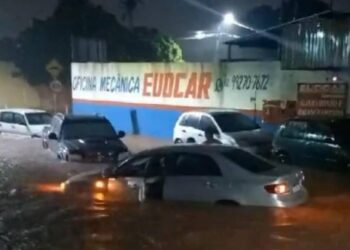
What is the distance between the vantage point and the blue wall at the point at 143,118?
31422mm

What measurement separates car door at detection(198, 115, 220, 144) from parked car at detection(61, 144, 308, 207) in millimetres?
8939

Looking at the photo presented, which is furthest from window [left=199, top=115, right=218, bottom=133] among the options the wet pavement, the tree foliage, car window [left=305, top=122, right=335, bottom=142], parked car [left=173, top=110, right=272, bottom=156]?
the tree foliage

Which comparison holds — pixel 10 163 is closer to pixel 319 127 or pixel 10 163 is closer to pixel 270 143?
pixel 270 143

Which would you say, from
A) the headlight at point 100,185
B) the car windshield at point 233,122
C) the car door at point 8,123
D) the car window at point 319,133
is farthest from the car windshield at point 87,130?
the car door at point 8,123

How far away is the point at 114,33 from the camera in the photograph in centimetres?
5006

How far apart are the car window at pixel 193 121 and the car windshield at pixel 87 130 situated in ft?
8.83

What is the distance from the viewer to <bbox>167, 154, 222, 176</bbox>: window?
41.6ft

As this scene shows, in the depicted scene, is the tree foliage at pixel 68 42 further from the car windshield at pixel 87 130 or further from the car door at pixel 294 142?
the car door at pixel 294 142

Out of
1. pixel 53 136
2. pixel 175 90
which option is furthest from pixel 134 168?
pixel 175 90

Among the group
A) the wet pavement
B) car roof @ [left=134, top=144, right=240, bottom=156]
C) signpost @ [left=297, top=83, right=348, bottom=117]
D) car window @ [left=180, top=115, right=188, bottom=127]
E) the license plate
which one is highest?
signpost @ [left=297, top=83, right=348, bottom=117]

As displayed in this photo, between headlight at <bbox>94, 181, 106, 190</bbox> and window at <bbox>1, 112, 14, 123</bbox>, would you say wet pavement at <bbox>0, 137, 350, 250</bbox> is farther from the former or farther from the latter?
window at <bbox>1, 112, 14, 123</bbox>

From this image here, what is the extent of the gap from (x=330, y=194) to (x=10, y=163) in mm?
11596

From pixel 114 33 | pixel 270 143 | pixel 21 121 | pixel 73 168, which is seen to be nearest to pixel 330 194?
pixel 270 143

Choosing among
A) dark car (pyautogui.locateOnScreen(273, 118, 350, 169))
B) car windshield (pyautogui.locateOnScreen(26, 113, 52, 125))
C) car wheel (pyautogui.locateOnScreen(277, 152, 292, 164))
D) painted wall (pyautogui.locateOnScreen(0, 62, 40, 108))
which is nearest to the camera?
dark car (pyautogui.locateOnScreen(273, 118, 350, 169))
